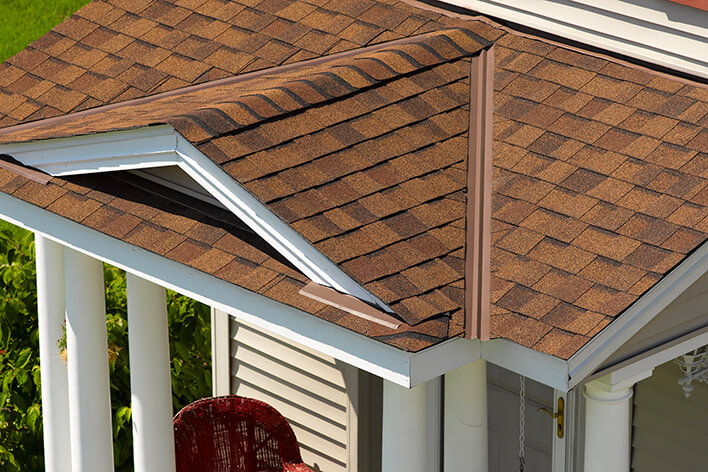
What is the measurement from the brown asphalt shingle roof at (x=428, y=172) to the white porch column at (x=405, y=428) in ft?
2.08

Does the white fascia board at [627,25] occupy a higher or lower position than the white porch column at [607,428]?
higher

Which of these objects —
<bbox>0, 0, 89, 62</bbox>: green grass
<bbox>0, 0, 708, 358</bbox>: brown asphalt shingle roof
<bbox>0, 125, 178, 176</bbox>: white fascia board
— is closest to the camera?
<bbox>0, 0, 708, 358</bbox>: brown asphalt shingle roof

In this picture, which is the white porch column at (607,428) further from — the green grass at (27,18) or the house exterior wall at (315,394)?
the green grass at (27,18)

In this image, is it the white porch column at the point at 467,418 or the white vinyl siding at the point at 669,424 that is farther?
the white vinyl siding at the point at 669,424

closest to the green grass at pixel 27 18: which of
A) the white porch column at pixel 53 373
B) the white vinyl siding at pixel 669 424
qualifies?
the white porch column at pixel 53 373

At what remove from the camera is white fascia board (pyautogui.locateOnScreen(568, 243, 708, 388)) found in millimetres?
4688

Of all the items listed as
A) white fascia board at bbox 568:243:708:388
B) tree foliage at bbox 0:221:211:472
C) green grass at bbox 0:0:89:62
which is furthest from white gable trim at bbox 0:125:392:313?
green grass at bbox 0:0:89:62

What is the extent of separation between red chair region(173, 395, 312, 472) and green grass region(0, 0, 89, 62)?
11468mm

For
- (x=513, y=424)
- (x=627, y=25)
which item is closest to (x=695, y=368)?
(x=513, y=424)

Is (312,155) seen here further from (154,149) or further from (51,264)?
(51,264)

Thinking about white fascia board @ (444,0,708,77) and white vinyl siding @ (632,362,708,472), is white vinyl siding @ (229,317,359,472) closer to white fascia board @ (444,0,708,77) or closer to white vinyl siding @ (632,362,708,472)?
white vinyl siding @ (632,362,708,472)

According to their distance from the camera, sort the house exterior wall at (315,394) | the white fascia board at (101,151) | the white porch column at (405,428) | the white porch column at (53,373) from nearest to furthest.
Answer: the white fascia board at (101,151)
the white porch column at (405,428)
the white porch column at (53,373)
the house exterior wall at (315,394)

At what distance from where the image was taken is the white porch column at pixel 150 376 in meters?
6.48

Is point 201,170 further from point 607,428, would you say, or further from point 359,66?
point 607,428
